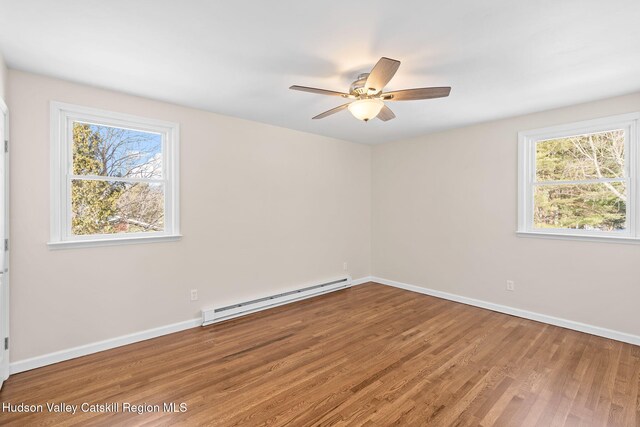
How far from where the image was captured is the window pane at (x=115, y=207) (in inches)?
111

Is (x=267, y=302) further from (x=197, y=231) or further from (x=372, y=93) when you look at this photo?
(x=372, y=93)

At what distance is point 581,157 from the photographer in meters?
3.36

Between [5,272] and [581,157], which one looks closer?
[5,272]

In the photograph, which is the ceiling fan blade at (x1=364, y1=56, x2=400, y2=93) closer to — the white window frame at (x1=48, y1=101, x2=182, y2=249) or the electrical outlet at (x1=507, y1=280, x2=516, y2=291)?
the white window frame at (x1=48, y1=101, x2=182, y2=249)

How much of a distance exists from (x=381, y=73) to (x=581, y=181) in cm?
288

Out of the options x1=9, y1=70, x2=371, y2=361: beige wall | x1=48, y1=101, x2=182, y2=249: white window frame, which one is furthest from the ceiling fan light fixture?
x1=48, y1=101, x2=182, y2=249: white window frame

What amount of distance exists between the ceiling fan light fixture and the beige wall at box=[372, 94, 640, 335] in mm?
2318

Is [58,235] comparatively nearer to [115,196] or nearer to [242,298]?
[115,196]

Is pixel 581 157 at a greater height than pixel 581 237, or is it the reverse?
pixel 581 157

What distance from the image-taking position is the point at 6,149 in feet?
7.73

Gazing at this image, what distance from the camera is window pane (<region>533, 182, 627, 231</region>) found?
123 inches

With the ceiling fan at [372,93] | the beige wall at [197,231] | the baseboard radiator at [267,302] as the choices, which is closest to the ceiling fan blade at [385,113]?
the ceiling fan at [372,93]

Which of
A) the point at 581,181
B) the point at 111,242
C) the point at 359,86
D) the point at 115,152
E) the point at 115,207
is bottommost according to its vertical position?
the point at 111,242

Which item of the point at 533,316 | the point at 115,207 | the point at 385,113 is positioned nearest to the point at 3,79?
the point at 115,207
